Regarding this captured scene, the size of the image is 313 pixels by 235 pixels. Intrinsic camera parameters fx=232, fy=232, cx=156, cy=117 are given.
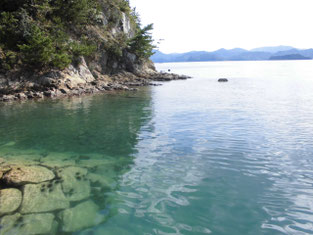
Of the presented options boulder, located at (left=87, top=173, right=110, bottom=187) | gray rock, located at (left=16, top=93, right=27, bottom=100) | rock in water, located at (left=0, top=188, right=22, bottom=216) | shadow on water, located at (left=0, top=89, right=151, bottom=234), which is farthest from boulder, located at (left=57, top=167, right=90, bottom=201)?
gray rock, located at (left=16, top=93, right=27, bottom=100)

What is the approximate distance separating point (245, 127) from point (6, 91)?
25748mm

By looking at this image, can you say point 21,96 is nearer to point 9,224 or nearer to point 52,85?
point 52,85

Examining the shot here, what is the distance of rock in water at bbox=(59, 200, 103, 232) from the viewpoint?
5473 mm

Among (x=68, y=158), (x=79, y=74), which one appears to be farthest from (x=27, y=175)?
(x=79, y=74)

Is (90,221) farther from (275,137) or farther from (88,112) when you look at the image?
(88,112)

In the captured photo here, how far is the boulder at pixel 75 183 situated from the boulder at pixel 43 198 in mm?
180

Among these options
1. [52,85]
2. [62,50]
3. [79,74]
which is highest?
[62,50]

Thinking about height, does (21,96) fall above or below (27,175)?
above

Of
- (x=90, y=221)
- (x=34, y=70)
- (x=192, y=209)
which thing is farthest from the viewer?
(x=34, y=70)

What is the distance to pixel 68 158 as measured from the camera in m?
9.48

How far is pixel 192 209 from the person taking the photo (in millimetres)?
6098

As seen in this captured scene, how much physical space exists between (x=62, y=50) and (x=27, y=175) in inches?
1038

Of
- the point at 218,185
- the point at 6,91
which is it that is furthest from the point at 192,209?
the point at 6,91

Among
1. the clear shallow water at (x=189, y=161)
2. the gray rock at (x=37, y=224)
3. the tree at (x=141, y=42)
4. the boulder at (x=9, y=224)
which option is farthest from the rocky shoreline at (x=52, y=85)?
the gray rock at (x=37, y=224)
